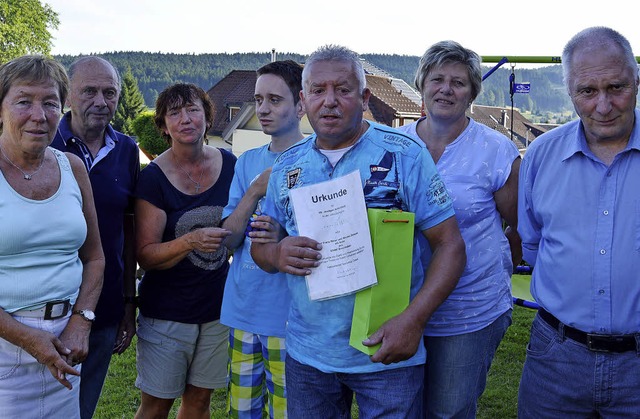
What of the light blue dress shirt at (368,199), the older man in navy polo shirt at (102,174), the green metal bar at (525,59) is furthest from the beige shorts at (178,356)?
the green metal bar at (525,59)

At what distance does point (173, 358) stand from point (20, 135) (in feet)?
4.89

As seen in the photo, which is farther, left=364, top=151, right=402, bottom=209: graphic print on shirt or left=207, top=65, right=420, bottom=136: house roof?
left=207, top=65, right=420, bottom=136: house roof

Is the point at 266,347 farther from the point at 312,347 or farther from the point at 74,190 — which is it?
the point at 74,190

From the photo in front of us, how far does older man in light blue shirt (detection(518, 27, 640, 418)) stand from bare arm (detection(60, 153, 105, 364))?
1.93 metres

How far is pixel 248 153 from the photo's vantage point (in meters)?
3.32

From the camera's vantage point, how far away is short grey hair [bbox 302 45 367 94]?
2414 mm

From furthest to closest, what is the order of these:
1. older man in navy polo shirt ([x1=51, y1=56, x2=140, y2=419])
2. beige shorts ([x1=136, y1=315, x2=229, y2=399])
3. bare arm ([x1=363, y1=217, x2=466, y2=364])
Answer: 1. beige shorts ([x1=136, y1=315, x2=229, y2=399])
2. older man in navy polo shirt ([x1=51, y1=56, x2=140, y2=419])
3. bare arm ([x1=363, y1=217, x2=466, y2=364])

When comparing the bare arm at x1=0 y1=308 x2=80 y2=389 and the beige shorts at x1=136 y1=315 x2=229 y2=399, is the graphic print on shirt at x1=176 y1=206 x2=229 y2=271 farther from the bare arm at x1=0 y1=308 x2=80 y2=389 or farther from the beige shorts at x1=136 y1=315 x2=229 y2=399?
the bare arm at x1=0 y1=308 x2=80 y2=389

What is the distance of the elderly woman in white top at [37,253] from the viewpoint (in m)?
2.56

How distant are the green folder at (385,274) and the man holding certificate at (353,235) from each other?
0.12 ft

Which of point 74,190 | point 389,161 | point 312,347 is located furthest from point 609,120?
point 74,190

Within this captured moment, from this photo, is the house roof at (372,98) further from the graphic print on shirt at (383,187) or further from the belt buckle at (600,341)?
the belt buckle at (600,341)

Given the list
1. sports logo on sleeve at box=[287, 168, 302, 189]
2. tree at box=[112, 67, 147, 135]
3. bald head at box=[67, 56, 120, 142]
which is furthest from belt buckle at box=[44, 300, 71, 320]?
tree at box=[112, 67, 147, 135]

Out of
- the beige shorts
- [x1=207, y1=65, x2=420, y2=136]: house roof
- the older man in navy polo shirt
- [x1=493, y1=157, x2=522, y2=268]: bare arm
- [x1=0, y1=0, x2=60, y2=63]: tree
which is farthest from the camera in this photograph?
[x1=0, y1=0, x2=60, y2=63]: tree
